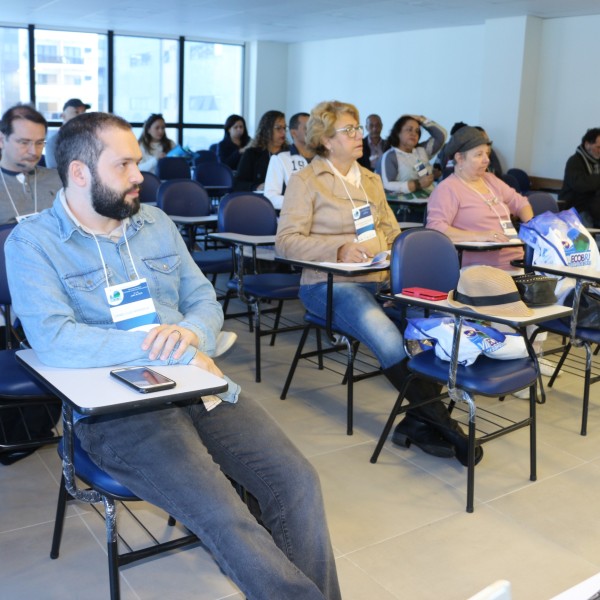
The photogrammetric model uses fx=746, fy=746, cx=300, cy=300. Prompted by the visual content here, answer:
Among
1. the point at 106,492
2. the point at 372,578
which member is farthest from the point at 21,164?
the point at 372,578

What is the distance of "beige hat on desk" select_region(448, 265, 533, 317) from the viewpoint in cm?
252

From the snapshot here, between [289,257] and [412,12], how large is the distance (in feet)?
19.6

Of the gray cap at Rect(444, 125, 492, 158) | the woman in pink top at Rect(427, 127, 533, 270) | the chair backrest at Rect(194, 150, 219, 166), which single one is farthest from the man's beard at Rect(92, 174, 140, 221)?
the chair backrest at Rect(194, 150, 219, 166)

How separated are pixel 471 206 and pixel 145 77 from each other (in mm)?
8759

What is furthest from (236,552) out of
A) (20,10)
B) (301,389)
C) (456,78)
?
(20,10)

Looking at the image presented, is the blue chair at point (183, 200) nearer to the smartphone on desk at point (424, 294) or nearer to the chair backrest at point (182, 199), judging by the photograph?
the chair backrest at point (182, 199)

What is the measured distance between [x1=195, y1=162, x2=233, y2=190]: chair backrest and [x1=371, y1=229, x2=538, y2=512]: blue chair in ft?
15.0

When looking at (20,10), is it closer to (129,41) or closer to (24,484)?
(129,41)

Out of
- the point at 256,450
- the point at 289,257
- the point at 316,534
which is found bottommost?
the point at 316,534

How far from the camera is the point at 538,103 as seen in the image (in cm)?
853

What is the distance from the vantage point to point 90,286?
6.30 feet

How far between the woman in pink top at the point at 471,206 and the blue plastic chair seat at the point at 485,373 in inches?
47.6

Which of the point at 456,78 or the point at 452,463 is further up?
the point at 456,78

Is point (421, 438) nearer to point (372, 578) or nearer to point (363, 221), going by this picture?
point (372, 578)
